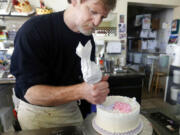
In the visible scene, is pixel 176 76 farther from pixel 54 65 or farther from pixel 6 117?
pixel 6 117

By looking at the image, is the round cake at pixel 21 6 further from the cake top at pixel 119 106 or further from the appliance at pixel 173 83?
the appliance at pixel 173 83

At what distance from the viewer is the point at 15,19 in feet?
5.89

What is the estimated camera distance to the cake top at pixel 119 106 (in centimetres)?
54

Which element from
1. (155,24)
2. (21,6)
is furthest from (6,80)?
(155,24)

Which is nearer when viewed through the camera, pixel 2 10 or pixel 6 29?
pixel 2 10

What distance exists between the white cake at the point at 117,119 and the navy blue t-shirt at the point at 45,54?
12.3 inches

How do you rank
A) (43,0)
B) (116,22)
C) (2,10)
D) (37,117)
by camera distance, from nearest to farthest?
1. (37,117)
2. (2,10)
3. (43,0)
4. (116,22)

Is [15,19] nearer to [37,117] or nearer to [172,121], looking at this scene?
[37,117]

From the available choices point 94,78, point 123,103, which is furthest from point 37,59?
point 123,103

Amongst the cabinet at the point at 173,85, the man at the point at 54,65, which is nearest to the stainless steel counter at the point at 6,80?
the man at the point at 54,65

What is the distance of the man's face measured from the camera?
1.90 feet

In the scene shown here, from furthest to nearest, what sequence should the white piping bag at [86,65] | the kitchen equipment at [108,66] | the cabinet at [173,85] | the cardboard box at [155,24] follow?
the cardboard box at [155,24], the cabinet at [173,85], the kitchen equipment at [108,66], the white piping bag at [86,65]

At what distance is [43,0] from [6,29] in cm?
68

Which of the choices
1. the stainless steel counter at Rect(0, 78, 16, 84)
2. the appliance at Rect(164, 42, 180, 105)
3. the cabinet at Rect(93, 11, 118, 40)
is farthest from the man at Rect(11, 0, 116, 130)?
the appliance at Rect(164, 42, 180, 105)
